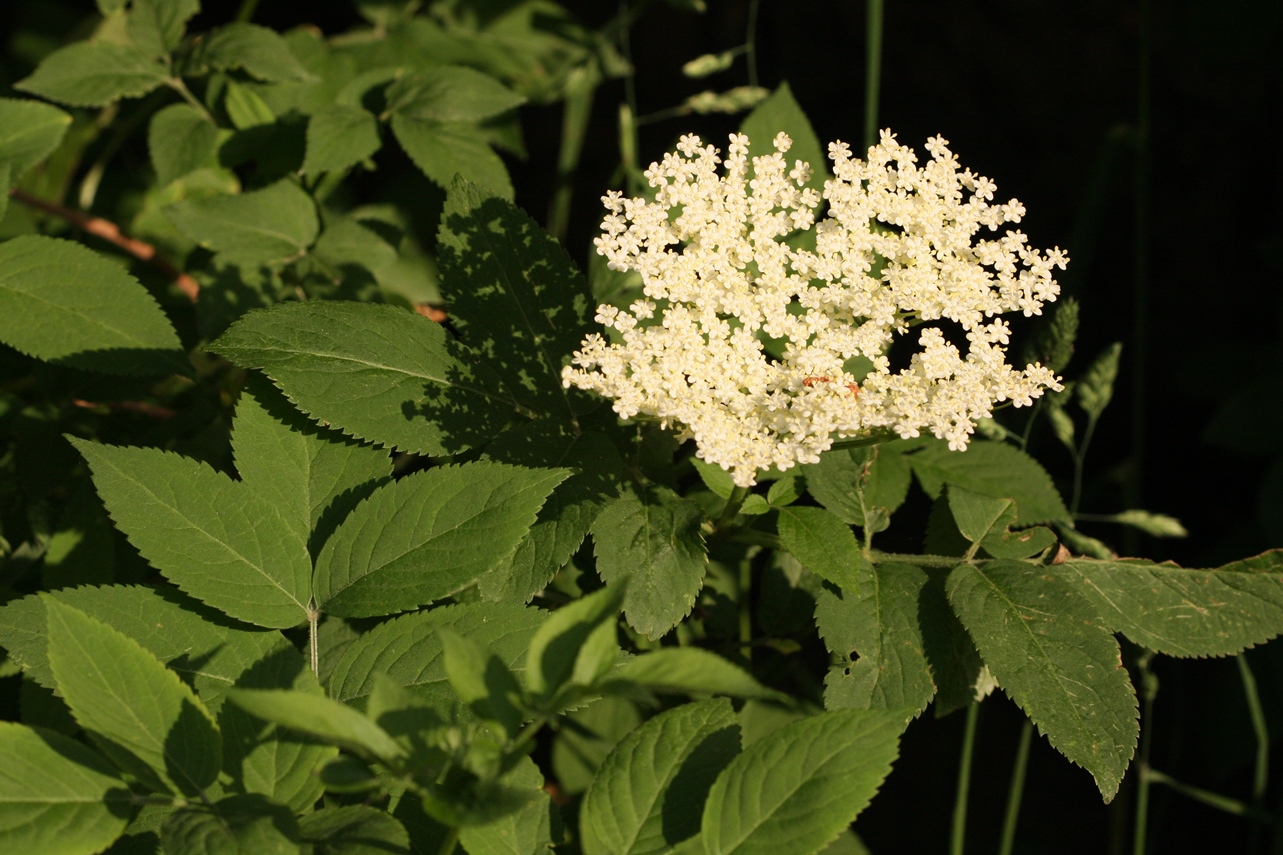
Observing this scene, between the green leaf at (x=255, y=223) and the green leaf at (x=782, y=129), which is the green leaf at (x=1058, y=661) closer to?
the green leaf at (x=782, y=129)

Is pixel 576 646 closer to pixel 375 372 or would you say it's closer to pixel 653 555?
pixel 653 555

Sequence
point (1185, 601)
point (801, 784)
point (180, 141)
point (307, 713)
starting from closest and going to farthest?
point (307, 713) → point (801, 784) → point (1185, 601) → point (180, 141)

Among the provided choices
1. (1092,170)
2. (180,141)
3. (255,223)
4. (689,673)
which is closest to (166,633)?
(689,673)

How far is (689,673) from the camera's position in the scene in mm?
1105

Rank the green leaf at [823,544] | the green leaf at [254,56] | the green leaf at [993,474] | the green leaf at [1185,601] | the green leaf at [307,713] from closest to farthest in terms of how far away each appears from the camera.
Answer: the green leaf at [307,713]
the green leaf at [823,544]
the green leaf at [1185,601]
the green leaf at [993,474]
the green leaf at [254,56]

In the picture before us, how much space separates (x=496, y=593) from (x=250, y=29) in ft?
5.03

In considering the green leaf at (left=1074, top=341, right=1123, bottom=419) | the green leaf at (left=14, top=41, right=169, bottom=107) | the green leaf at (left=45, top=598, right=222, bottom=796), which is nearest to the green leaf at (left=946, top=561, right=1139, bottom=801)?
the green leaf at (left=1074, top=341, right=1123, bottom=419)

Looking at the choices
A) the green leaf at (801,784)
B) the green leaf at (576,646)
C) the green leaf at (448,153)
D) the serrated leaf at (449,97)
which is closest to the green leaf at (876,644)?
the green leaf at (801,784)

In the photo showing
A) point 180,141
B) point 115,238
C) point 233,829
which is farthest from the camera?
point 115,238

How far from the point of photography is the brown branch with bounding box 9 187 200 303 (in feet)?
8.70

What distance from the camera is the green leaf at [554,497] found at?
61.6 inches

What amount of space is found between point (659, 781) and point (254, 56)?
1779mm

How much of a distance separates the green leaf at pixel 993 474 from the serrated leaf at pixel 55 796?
4.74ft

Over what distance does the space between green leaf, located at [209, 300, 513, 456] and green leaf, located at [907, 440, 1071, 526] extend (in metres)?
0.84
